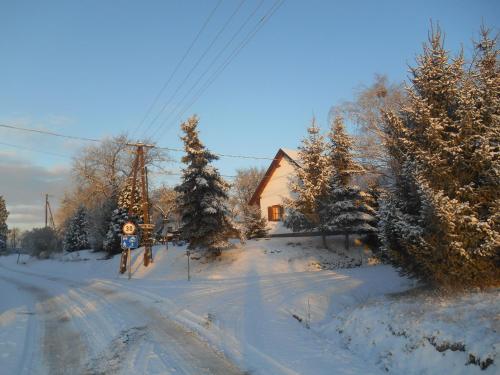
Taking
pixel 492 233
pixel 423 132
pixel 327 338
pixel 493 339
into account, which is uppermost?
pixel 423 132

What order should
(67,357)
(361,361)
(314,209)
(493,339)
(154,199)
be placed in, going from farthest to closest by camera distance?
1. (154,199)
2. (314,209)
3. (67,357)
4. (361,361)
5. (493,339)

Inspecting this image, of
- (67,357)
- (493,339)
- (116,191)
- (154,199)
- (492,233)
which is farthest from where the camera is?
(154,199)

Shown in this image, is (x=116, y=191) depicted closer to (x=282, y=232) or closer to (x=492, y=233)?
(x=282, y=232)

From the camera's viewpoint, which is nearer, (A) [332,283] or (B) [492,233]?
(B) [492,233]

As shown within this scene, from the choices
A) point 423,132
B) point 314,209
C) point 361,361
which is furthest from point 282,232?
point 361,361

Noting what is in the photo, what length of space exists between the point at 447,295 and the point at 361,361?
3.07 metres

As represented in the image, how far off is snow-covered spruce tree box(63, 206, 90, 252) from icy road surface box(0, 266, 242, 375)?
3338 cm

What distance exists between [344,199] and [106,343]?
61.2 ft

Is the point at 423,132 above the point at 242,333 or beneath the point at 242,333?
above

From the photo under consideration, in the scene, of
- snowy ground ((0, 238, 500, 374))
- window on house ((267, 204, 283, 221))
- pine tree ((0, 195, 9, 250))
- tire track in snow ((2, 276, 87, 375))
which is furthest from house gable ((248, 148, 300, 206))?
pine tree ((0, 195, 9, 250))

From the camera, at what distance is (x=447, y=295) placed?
9.05 m

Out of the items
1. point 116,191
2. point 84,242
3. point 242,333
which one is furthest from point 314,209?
point 84,242

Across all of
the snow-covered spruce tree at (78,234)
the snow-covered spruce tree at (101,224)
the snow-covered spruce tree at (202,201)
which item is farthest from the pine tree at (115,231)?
the snow-covered spruce tree at (202,201)

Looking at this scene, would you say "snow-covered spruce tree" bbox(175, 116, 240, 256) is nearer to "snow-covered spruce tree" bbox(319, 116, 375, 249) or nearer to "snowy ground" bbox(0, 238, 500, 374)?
"snow-covered spruce tree" bbox(319, 116, 375, 249)
